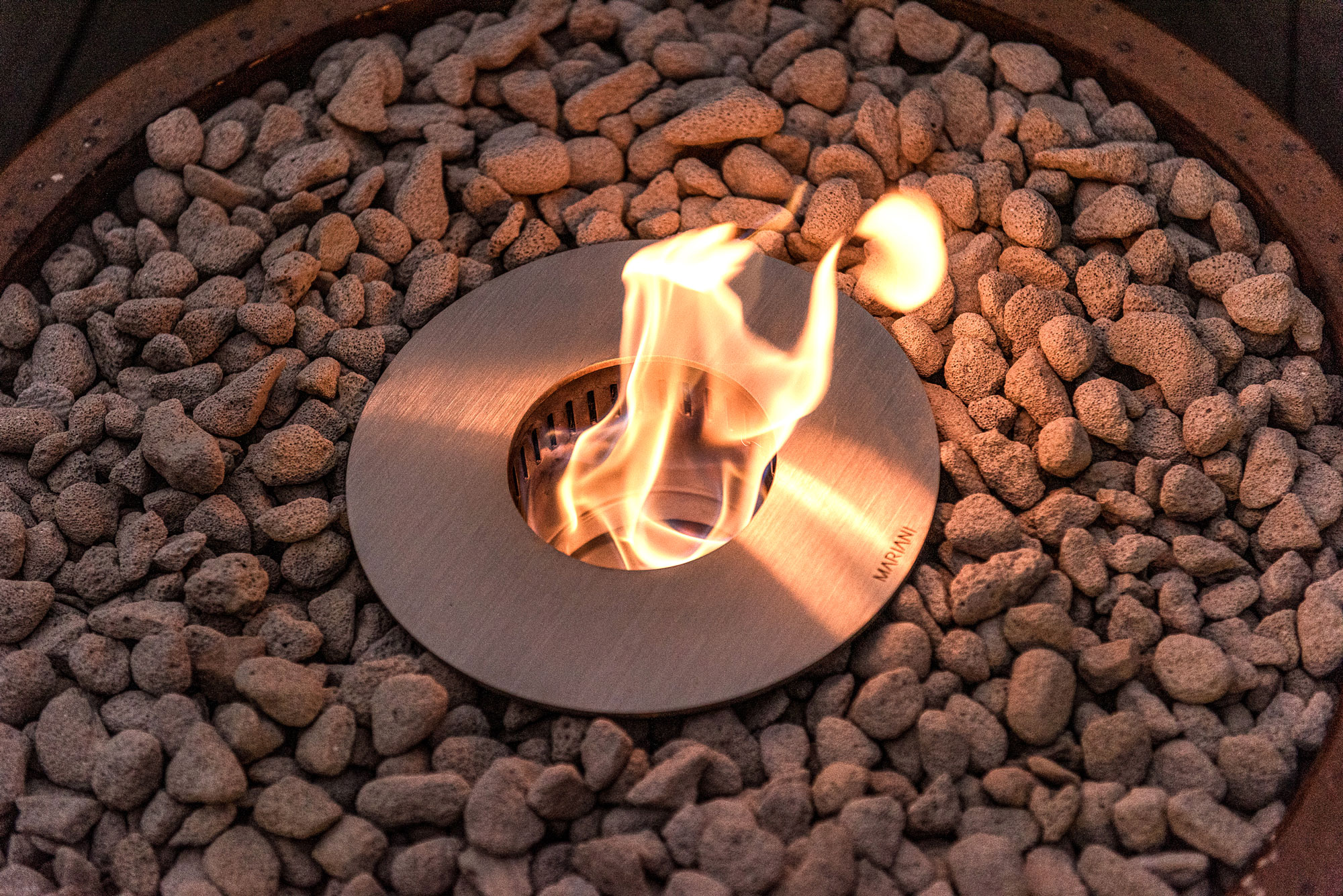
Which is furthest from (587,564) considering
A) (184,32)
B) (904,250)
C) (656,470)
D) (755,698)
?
(184,32)

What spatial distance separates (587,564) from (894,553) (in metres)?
0.30

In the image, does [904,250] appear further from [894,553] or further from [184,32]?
[184,32]

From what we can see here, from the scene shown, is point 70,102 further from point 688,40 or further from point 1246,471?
point 1246,471

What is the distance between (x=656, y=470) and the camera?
152 cm

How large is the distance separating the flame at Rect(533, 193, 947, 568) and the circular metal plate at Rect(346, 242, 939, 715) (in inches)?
1.0

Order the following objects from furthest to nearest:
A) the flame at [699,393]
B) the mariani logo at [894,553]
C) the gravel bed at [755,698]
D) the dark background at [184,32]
A: the dark background at [184,32] → the flame at [699,393] → the mariani logo at [894,553] → the gravel bed at [755,698]

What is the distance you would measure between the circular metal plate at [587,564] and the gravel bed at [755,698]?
0.04 meters

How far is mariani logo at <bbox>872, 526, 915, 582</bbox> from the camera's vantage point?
3.94ft

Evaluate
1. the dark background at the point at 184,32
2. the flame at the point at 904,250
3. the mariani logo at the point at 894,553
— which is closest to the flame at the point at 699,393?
the flame at the point at 904,250

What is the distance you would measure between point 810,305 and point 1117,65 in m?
0.53

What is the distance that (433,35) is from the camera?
5.45 ft

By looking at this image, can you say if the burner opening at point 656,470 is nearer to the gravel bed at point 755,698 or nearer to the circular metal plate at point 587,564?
the circular metal plate at point 587,564

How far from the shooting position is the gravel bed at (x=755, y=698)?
108 centimetres

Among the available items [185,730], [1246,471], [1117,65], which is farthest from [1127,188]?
[185,730]
